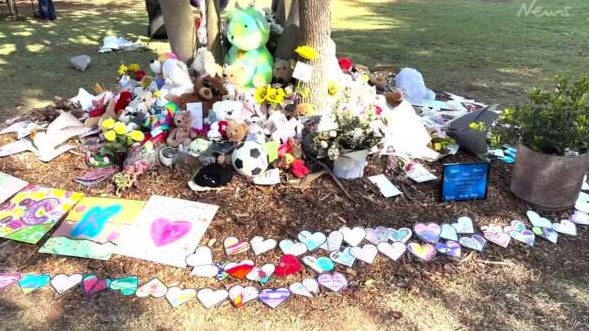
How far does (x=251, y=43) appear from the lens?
12.2 feet

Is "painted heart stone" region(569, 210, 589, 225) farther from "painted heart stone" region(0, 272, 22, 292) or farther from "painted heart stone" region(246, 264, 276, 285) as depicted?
"painted heart stone" region(0, 272, 22, 292)

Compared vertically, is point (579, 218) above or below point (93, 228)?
above

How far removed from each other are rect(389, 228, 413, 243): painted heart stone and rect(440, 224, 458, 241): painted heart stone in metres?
0.18

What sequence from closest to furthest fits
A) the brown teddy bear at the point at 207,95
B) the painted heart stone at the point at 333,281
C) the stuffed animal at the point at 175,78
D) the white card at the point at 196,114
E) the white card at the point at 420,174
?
the painted heart stone at the point at 333,281 < the white card at the point at 420,174 < the white card at the point at 196,114 < the brown teddy bear at the point at 207,95 < the stuffed animal at the point at 175,78

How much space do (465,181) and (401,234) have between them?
574 mm

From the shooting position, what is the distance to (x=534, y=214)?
120 inches

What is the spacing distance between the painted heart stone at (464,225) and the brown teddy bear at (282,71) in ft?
5.33

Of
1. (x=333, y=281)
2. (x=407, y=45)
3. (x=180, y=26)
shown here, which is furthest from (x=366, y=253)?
(x=407, y=45)

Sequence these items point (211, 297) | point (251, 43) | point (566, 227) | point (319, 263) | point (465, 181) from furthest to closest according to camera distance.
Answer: point (251, 43)
point (465, 181)
point (566, 227)
point (319, 263)
point (211, 297)

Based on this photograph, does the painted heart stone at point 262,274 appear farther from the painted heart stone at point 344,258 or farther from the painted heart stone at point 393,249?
the painted heart stone at point 393,249

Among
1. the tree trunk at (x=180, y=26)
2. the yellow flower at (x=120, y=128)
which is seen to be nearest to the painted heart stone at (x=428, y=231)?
the yellow flower at (x=120, y=128)

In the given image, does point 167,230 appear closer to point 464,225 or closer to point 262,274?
point 262,274

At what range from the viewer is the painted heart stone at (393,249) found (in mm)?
2721

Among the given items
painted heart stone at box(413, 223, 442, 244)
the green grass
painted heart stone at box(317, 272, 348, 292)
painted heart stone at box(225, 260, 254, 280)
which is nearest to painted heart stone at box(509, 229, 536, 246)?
painted heart stone at box(413, 223, 442, 244)
